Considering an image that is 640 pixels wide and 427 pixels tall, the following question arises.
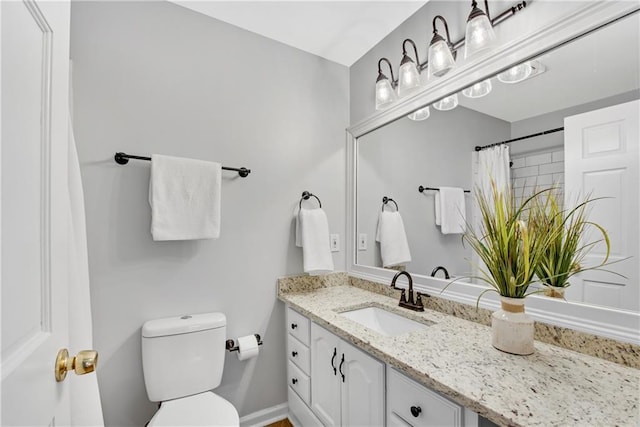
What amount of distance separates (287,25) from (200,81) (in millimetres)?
628

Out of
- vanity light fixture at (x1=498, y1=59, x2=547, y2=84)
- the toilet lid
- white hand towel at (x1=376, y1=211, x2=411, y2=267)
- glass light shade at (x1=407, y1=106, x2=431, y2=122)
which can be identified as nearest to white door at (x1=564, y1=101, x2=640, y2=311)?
vanity light fixture at (x1=498, y1=59, x2=547, y2=84)

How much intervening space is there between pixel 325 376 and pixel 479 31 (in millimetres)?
1670

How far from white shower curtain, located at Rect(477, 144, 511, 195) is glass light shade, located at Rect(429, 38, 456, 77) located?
17.0 inches

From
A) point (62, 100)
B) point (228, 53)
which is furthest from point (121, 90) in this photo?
point (62, 100)

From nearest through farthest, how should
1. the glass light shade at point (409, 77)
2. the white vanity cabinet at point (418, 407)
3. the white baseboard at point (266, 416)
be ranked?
the white vanity cabinet at point (418, 407) → the glass light shade at point (409, 77) → the white baseboard at point (266, 416)

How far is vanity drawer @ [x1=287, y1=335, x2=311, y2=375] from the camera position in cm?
153

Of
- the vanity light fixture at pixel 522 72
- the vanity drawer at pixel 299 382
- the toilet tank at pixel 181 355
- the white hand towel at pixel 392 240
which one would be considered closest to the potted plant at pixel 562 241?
the vanity light fixture at pixel 522 72

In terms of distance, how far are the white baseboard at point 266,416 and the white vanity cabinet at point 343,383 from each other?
17.1 inches

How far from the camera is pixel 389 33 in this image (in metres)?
1.77

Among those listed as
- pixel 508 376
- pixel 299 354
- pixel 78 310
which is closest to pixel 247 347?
pixel 299 354

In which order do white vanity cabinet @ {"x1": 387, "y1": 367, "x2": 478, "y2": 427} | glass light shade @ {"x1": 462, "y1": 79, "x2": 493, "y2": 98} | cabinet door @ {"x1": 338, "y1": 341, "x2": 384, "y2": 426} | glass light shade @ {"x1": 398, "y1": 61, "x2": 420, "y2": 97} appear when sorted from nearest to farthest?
white vanity cabinet @ {"x1": 387, "y1": 367, "x2": 478, "y2": 427}
cabinet door @ {"x1": 338, "y1": 341, "x2": 384, "y2": 426}
glass light shade @ {"x1": 462, "y1": 79, "x2": 493, "y2": 98}
glass light shade @ {"x1": 398, "y1": 61, "x2": 420, "y2": 97}

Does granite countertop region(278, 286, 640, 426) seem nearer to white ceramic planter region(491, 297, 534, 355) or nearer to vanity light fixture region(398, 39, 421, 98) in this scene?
white ceramic planter region(491, 297, 534, 355)

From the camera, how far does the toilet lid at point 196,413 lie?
117 cm

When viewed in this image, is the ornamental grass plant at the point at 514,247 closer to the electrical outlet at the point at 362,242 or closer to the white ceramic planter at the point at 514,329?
the white ceramic planter at the point at 514,329
